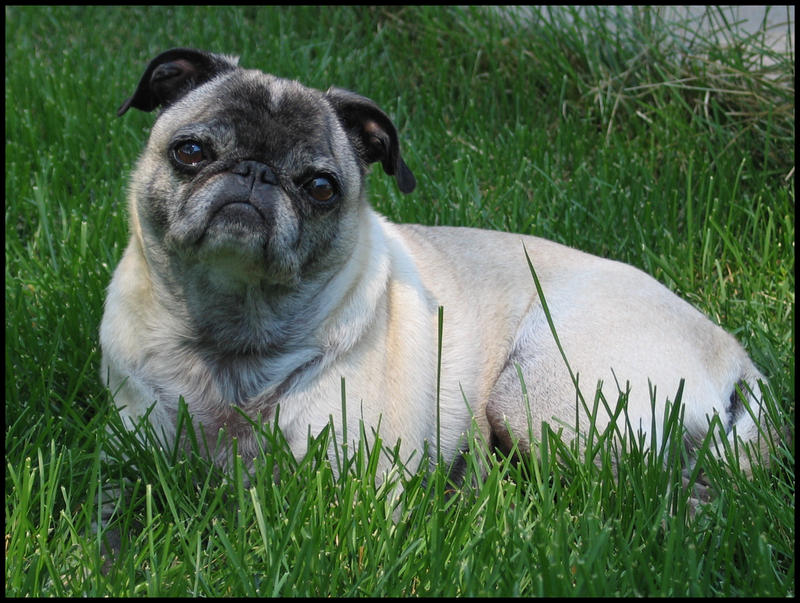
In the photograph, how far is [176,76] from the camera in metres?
3.66

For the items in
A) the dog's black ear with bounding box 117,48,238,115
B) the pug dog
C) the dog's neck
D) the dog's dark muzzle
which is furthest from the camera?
the dog's black ear with bounding box 117,48,238,115

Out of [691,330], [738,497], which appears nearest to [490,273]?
[691,330]

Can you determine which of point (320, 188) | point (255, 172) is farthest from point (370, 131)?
point (255, 172)

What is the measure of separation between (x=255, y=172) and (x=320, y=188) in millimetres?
242

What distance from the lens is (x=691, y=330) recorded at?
12.2 ft

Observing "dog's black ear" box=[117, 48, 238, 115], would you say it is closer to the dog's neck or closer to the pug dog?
the pug dog

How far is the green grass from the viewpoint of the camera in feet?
8.83

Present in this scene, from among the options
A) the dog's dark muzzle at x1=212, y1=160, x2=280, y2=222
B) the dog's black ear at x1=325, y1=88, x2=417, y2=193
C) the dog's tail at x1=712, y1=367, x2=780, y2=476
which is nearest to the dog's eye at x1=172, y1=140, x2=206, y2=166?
the dog's dark muzzle at x1=212, y1=160, x2=280, y2=222

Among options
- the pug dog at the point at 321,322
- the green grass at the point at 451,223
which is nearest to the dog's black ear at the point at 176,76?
the pug dog at the point at 321,322

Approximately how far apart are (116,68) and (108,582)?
486 centimetres

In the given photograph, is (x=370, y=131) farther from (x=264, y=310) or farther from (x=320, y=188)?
(x=264, y=310)

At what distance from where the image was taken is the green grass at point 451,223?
2.69 metres

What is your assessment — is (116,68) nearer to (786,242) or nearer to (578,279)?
(578,279)

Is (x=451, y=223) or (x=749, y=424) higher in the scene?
(x=451, y=223)
